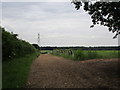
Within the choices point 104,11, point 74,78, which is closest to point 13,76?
point 74,78

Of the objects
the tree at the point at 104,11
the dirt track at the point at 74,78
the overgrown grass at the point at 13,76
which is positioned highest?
the tree at the point at 104,11

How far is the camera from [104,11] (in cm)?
1340

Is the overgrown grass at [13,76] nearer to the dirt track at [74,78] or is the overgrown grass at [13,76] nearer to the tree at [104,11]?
the dirt track at [74,78]

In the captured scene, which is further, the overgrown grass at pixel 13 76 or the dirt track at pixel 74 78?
the dirt track at pixel 74 78

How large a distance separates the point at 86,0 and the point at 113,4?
6.36 ft

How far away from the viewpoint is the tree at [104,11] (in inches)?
498

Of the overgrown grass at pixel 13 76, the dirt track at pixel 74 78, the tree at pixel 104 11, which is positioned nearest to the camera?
the overgrown grass at pixel 13 76

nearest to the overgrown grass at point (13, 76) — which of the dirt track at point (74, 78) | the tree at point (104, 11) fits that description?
the dirt track at point (74, 78)

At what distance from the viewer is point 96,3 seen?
13055mm

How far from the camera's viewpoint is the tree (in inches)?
498

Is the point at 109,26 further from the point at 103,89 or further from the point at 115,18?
the point at 103,89

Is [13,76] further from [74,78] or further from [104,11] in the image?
[104,11]

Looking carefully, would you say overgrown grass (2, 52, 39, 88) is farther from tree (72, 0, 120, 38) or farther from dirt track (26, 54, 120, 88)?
tree (72, 0, 120, 38)

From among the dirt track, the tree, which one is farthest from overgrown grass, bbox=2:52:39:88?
the tree
